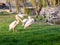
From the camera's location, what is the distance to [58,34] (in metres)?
8.80

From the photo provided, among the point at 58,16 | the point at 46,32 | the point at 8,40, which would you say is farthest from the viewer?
the point at 58,16

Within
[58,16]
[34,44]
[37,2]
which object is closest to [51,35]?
[34,44]

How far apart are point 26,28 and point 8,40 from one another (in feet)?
7.97

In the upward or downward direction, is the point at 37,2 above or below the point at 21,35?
above

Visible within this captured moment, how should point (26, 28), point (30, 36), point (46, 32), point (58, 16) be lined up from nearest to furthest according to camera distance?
point (30, 36) → point (46, 32) → point (26, 28) → point (58, 16)

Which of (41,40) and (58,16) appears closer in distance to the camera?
(41,40)

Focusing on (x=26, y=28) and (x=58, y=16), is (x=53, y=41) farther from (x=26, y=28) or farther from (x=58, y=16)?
(x=58, y=16)

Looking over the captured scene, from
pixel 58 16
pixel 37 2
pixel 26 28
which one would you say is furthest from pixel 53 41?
pixel 37 2

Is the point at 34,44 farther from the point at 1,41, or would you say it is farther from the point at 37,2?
the point at 37,2

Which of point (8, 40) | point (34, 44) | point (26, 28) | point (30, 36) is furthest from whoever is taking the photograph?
point (26, 28)

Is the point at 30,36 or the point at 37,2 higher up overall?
the point at 37,2

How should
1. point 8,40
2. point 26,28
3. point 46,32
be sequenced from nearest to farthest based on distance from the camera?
point 8,40 → point 46,32 → point 26,28

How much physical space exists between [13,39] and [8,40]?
196mm

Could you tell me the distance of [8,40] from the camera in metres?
7.78
